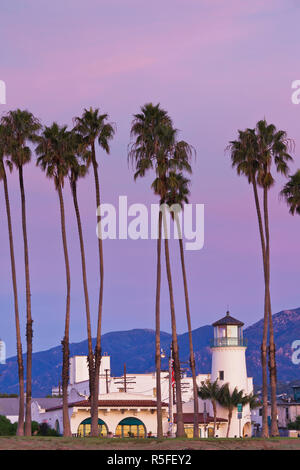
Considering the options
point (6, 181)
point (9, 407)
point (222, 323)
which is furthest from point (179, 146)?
point (9, 407)

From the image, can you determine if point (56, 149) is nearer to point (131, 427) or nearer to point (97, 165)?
point (97, 165)

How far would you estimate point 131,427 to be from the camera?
3701 inches

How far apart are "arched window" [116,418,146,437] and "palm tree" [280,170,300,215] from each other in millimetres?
31492

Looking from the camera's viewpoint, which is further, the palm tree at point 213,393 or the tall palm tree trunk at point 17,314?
the palm tree at point 213,393

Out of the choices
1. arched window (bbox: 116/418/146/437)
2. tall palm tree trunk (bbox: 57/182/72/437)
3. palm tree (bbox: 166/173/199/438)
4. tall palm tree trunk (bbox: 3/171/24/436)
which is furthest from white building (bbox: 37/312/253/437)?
tall palm tree trunk (bbox: 3/171/24/436)

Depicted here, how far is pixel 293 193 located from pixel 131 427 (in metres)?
33.3

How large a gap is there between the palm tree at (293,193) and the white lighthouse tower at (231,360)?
87.1ft

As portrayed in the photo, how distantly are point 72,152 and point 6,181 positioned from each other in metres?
5.56

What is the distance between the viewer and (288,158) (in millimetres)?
70125

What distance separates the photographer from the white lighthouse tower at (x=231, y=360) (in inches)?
3819

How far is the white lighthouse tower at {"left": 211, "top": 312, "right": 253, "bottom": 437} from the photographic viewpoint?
9700 centimetres

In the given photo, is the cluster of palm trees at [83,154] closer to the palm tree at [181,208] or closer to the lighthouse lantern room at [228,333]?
the palm tree at [181,208]

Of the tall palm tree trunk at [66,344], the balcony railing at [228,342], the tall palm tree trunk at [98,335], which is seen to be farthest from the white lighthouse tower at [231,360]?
the tall palm tree trunk at [98,335]
